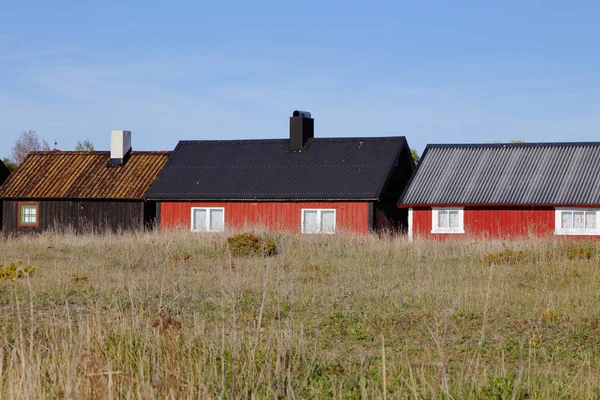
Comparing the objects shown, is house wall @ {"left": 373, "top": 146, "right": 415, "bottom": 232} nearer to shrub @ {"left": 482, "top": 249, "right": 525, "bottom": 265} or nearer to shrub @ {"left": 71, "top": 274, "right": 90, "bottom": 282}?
shrub @ {"left": 482, "top": 249, "right": 525, "bottom": 265}

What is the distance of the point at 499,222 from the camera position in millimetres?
27000

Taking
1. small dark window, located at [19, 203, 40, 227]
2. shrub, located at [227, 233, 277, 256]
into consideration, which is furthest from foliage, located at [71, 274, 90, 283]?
small dark window, located at [19, 203, 40, 227]

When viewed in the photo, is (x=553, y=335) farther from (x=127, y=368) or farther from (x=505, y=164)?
(x=505, y=164)

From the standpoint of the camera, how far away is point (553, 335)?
9398mm

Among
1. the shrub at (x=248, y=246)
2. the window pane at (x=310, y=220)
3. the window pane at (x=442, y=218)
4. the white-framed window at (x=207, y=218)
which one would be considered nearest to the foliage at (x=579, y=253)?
the shrub at (x=248, y=246)

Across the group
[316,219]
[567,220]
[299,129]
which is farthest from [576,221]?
[299,129]

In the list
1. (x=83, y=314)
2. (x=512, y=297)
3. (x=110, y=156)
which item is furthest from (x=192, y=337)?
(x=110, y=156)

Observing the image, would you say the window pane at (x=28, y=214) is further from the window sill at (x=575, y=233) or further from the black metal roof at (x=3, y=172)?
the window sill at (x=575, y=233)

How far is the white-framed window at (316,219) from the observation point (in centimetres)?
2981

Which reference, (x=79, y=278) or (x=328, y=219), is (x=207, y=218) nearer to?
(x=328, y=219)

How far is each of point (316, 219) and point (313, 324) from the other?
19858 millimetres

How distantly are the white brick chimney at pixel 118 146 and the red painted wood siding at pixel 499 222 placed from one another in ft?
45.4

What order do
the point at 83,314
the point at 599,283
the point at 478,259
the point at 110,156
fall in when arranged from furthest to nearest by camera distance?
the point at 110,156
the point at 478,259
the point at 599,283
the point at 83,314

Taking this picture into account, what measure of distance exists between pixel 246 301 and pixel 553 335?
445 cm
